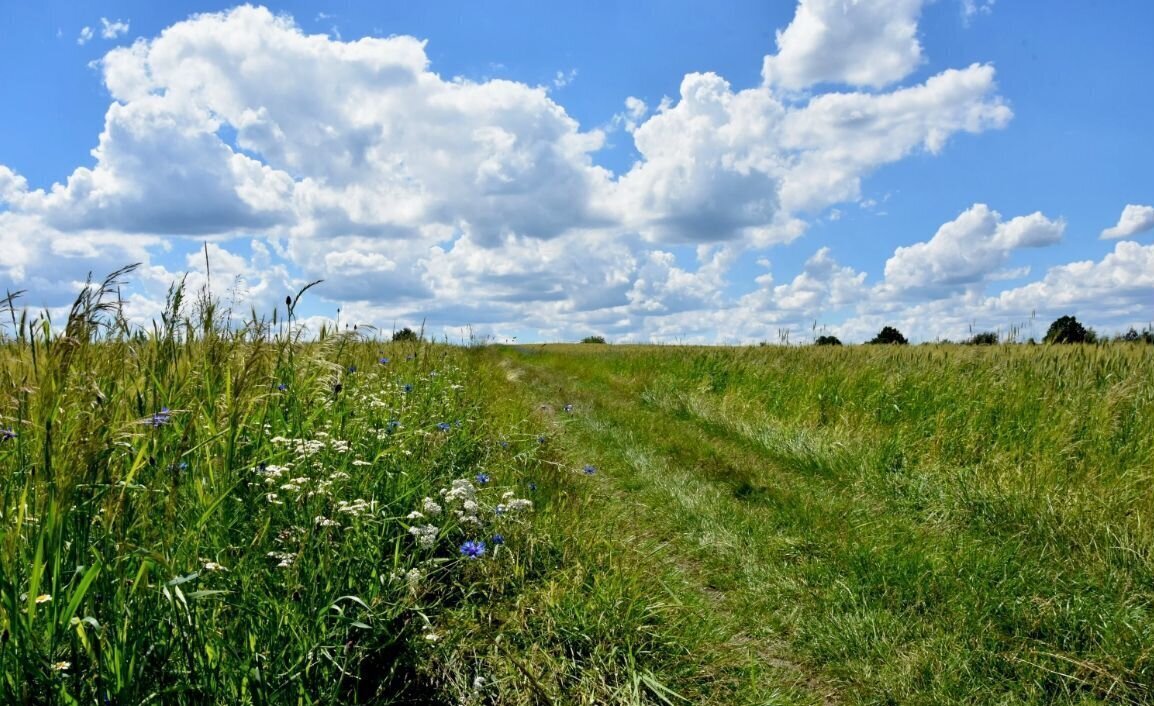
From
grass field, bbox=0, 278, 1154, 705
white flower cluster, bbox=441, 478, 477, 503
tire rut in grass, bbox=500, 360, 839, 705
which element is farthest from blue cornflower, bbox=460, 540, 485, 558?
tire rut in grass, bbox=500, 360, 839, 705

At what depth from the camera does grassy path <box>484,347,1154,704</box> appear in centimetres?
362

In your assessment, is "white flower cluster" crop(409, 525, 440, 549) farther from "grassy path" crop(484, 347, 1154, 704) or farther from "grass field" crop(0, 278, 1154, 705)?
"grassy path" crop(484, 347, 1154, 704)

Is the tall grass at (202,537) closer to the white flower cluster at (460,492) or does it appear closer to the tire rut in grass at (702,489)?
the white flower cluster at (460,492)

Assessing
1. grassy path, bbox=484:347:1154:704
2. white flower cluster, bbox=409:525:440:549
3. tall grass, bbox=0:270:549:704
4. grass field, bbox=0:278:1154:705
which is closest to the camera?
tall grass, bbox=0:270:549:704

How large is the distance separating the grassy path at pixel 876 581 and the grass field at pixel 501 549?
25 mm

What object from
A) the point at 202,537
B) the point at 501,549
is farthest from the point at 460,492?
the point at 202,537

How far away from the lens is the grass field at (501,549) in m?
2.25

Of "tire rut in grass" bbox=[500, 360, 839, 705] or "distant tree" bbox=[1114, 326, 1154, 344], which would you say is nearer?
"tire rut in grass" bbox=[500, 360, 839, 705]

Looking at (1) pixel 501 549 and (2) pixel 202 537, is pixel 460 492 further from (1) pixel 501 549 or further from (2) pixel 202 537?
(2) pixel 202 537

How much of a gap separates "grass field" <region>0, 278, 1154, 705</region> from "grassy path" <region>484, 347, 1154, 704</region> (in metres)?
0.03

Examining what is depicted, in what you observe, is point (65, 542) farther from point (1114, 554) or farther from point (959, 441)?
point (959, 441)

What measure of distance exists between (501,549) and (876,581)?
9.08 feet

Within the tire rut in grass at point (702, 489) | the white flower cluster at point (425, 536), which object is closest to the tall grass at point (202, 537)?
the white flower cluster at point (425, 536)

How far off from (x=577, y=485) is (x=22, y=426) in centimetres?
439
